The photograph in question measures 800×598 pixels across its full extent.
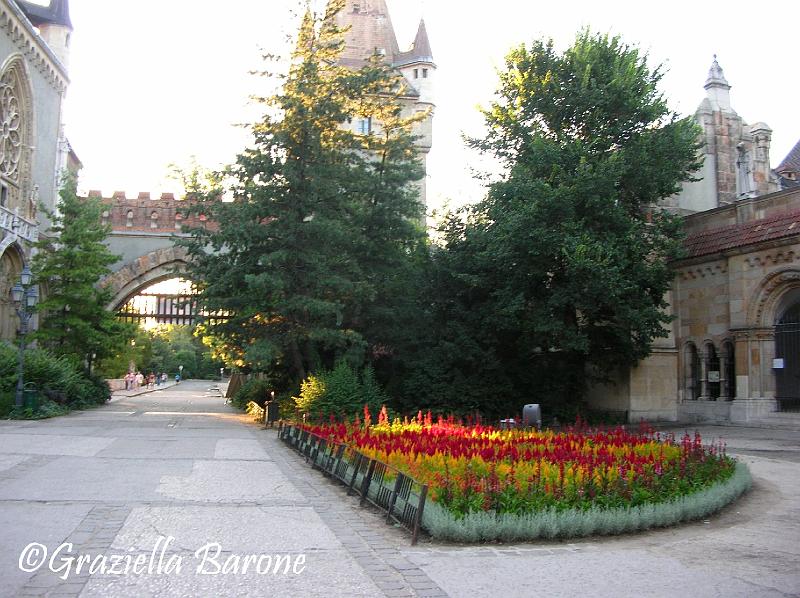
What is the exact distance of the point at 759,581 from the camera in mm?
6125

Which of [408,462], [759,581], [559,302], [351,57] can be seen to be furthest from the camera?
[351,57]

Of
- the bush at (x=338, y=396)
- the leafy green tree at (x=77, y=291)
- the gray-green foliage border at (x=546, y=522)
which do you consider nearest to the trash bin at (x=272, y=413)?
the bush at (x=338, y=396)

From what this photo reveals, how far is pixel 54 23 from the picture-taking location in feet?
131

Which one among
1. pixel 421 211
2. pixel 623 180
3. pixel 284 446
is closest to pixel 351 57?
pixel 421 211

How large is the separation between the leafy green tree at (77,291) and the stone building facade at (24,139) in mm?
2132

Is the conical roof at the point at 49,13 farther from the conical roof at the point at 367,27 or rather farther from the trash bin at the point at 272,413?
the trash bin at the point at 272,413

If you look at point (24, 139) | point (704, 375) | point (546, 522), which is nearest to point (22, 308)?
point (24, 139)

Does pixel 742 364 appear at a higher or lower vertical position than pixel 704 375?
higher

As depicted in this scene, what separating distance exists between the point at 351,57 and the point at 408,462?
52113mm

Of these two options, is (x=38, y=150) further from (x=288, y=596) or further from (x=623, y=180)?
(x=288, y=596)

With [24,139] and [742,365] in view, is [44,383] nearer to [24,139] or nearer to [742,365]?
[24,139]

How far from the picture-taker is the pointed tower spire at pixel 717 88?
34.5 metres

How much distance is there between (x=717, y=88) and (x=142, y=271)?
94.8ft

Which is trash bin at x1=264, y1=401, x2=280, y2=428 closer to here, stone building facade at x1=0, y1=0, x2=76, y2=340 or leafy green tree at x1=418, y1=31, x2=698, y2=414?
leafy green tree at x1=418, y1=31, x2=698, y2=414
